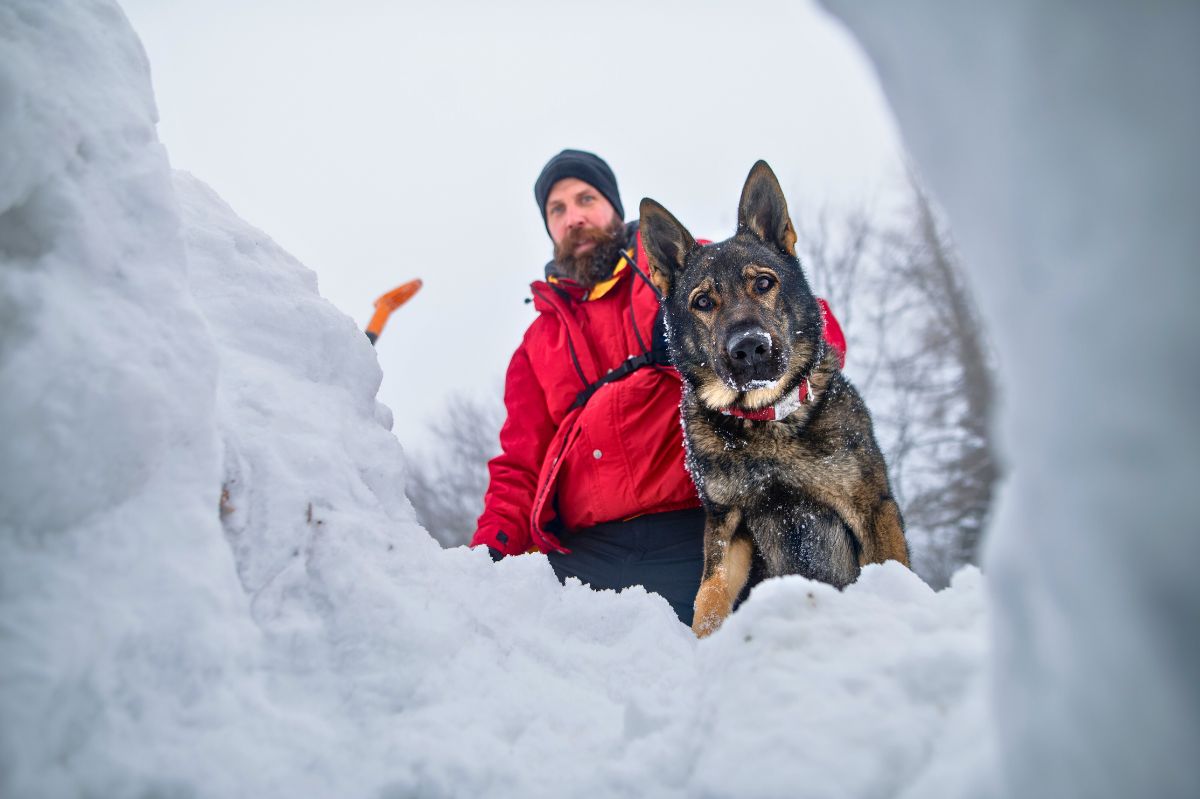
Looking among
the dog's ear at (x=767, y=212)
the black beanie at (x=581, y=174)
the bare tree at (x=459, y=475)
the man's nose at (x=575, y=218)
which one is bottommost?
the bare tree at (x=459, y=475)

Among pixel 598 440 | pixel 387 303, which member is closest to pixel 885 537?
pixel 598 440

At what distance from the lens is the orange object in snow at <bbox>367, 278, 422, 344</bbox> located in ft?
17.1

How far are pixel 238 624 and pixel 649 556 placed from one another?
2.25 meters

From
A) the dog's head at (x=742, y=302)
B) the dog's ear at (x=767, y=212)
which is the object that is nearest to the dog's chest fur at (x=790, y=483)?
the dog's head at (x=742, y=302)

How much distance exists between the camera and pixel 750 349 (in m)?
2.50

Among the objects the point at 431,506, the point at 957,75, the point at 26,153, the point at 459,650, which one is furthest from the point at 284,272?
the point at 431,506

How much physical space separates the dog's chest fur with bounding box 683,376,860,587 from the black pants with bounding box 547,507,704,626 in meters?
0.46

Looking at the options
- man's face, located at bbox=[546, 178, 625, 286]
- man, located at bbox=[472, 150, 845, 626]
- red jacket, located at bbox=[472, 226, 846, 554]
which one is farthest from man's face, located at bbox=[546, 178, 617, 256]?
red jacket, located at bbox=[472, 226, 846, 554]

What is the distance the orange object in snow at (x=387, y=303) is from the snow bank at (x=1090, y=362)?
5071 millimetres

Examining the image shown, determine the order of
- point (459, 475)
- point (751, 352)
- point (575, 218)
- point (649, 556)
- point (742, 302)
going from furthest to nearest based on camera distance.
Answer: point (459, 475)
point (575, 218)
point (649, 556)
point (742, 302)
point (751, 352)

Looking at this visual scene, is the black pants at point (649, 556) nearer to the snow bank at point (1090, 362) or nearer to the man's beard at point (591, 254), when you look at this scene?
the man's beard at point (591, 254)

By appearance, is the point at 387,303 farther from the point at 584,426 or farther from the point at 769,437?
the point at 769,437

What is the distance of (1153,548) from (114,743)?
3.96 feet

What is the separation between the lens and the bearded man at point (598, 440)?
10.2 feet
